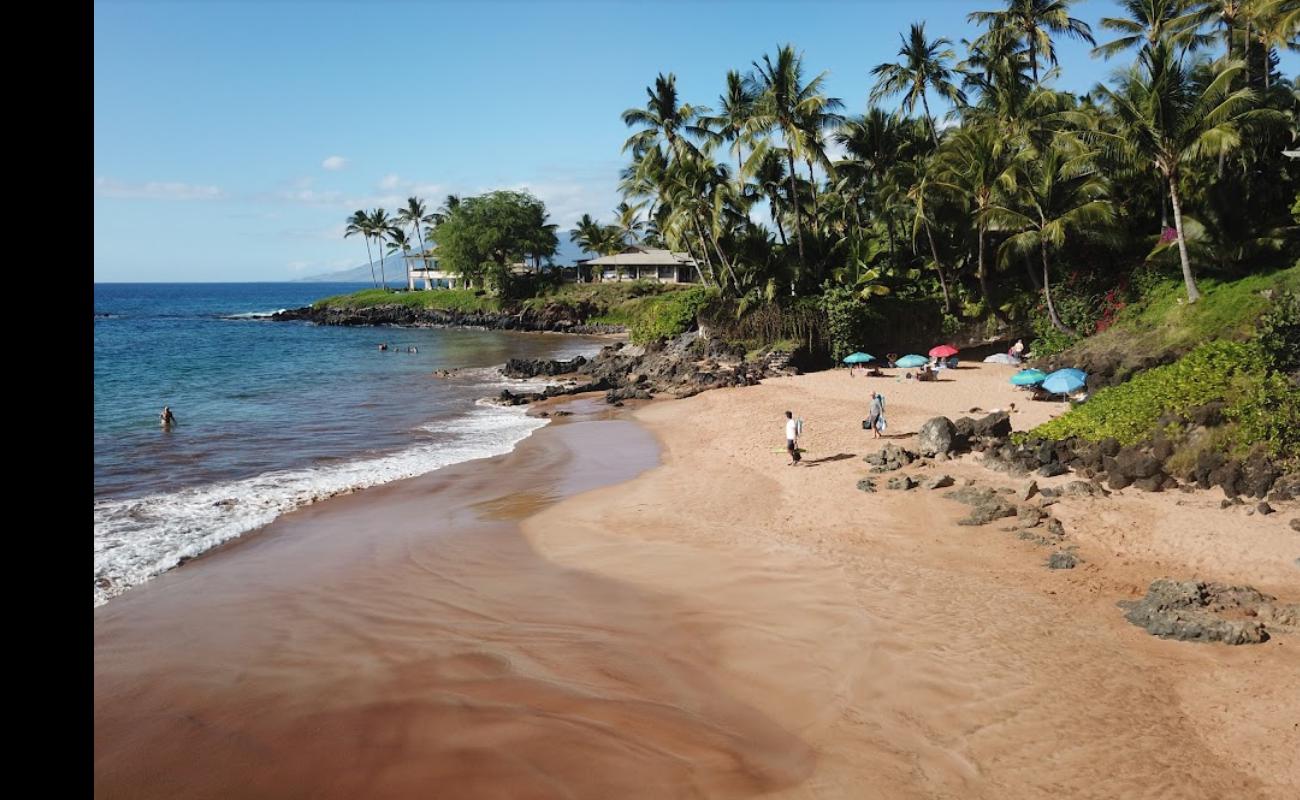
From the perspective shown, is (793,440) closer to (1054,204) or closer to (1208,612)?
(1208,612)

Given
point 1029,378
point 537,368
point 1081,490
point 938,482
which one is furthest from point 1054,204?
point 537,368

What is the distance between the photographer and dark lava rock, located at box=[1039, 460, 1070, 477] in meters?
16.1

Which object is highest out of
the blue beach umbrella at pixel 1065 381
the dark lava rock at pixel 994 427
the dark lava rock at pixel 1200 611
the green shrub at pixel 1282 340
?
the green shrub at pixel 1282 340

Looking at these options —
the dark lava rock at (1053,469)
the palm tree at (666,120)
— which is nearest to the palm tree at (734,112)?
the palm tree at (666,120)

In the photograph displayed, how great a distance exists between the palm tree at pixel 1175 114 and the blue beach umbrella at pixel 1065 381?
7.74 meters

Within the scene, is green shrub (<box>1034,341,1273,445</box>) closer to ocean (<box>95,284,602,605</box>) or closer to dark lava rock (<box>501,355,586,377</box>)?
ocean (<box>95,284,602,605</box>)

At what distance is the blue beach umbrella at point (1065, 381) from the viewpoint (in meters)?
22.2

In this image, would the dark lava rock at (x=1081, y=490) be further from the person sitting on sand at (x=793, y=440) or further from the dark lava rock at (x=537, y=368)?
the dark lava rock at (x=537, y=368)

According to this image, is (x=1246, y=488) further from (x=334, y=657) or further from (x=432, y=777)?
(x=334, y=657)

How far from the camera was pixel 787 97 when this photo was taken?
35406mm

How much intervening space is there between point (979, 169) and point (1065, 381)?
12864 mm

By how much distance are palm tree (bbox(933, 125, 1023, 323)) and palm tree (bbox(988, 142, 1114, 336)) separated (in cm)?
67

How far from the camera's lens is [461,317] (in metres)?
77.4

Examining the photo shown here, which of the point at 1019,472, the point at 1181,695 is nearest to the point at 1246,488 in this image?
the point at 1019,472
